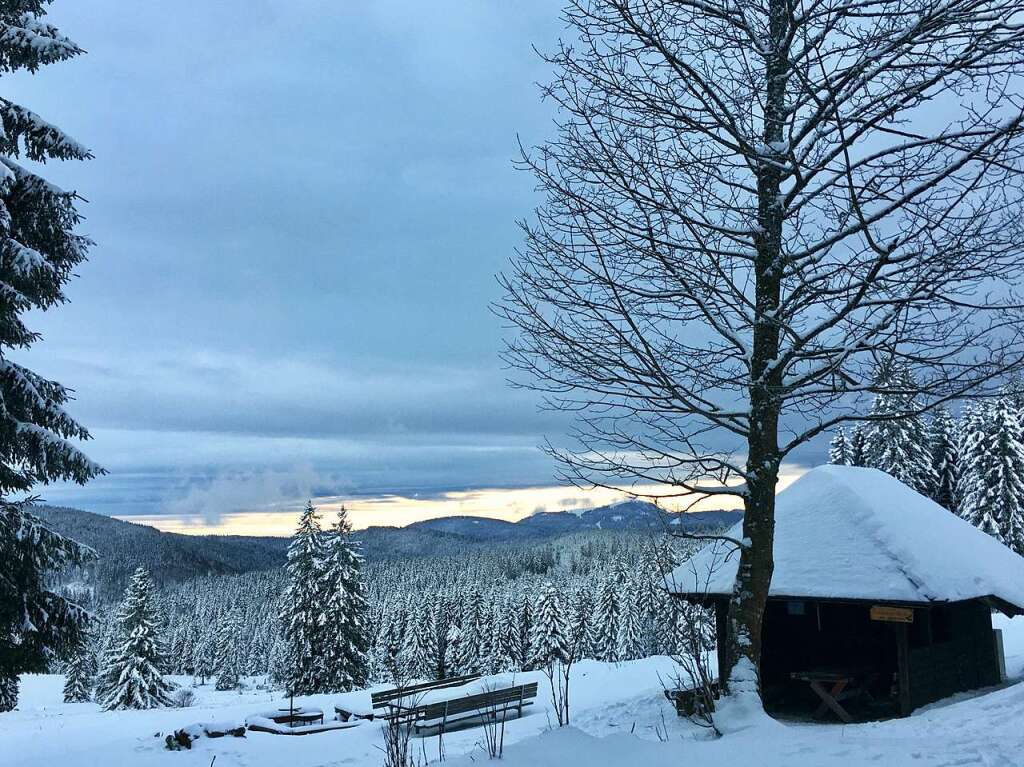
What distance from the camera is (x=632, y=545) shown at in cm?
17312

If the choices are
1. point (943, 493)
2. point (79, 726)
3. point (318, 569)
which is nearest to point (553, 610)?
point (318, 569)

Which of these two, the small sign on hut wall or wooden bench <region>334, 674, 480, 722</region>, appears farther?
wooden bench <region>334, 674, 480, 722</region>

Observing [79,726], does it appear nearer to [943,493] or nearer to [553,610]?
[553,610]

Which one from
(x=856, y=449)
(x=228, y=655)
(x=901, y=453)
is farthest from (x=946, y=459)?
(x=228, y=655)

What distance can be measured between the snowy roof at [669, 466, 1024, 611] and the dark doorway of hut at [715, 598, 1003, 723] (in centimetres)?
53

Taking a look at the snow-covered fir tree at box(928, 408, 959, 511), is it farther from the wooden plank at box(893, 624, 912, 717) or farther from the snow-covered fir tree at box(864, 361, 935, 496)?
the wooden plank at box(893, 624, 912, 717)

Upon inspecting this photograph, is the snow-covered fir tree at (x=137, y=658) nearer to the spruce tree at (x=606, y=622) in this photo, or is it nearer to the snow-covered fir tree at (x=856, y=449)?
the spruce tree at (x=606, y=622)

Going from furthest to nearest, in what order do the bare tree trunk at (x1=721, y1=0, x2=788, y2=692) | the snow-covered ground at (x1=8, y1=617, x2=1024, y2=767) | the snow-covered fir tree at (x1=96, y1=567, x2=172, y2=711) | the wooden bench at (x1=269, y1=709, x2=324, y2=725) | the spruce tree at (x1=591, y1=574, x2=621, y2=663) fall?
1. the spruce tree at (x1=591, y1=574, x2=621, y2=663)
2. the snow-covered fir tree at (x1=96, y1=567, x2=172, y2=711)
3. the wooden bench at (x1=269, y1=709, x2=324, y2=725)
4. the bare tree trunk at (x1=721, y1=0, x2=788, y2=692)
5. the snow-covered ground at (x1=8, y1=617, x2=1024, y2=767)

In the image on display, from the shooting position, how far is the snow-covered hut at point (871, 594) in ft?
42.4

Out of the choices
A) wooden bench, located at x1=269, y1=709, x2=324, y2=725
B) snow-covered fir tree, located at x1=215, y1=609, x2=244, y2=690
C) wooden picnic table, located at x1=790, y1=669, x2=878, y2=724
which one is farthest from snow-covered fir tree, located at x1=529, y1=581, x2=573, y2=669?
snow-covered fir tree, located at x1=215, y1=609, x2=244, y2=690

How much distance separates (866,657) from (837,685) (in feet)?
7.81

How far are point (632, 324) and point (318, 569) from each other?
110 ft

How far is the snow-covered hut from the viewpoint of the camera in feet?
42.4

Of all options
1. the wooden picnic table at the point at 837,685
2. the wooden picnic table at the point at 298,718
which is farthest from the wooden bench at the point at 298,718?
the wooden picnic table at the point at 837,685
